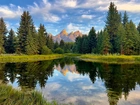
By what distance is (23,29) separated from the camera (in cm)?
6600

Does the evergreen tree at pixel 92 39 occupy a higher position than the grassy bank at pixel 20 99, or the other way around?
the evergreen tree at pixel 92 39

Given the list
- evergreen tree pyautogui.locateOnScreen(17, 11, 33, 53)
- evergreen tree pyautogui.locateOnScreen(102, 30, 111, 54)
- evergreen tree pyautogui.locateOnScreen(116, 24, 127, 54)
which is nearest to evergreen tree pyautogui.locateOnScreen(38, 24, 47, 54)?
evergreen tree pyautogui.locateOnScreen(17, 11, 33, 53)

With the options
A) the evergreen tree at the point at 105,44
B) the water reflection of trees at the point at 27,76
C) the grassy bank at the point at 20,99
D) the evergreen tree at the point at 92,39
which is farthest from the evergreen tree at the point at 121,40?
the grassy bank at the point at 20,99

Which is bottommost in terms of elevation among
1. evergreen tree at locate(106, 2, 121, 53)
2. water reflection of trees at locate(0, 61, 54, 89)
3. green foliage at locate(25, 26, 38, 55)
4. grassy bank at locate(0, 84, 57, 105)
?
water reflection of trees at locate(0, 61, 54, 89)

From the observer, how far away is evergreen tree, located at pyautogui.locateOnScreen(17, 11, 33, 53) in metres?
63.5

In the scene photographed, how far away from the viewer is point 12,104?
825 cm

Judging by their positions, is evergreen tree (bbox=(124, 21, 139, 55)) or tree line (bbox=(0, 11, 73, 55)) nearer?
evergreen tree (bbox=(124, 21, 139, 55))

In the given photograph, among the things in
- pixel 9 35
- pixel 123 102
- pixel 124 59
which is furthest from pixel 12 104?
pixel 9 35

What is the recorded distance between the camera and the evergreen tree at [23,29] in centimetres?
6350

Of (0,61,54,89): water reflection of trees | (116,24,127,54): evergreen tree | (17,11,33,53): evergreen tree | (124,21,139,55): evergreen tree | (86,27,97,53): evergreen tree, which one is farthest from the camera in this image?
(86,27,97,53): evergreen tree

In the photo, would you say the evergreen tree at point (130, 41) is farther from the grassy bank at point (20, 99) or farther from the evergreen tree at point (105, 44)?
the grassy bank at point (20, 99)

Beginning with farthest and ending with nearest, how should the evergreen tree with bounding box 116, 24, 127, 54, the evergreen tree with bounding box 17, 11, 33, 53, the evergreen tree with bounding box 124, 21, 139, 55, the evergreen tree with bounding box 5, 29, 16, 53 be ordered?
the evergreen tree with bounding box 5, 29, 16, 53 → the evergreen tree with bounding box 17, 11, 33, 53 → the evergreen tree with bounding box 116, 24, 127, 54 → the evergreen tree with bounding box 124, 21, 139, 55

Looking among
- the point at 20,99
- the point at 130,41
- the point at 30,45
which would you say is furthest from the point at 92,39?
the point at 20,99

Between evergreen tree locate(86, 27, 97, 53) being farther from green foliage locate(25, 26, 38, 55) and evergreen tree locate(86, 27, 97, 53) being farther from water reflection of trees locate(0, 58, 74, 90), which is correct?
water reflection of trees locate(0, 58, 74, 90)
